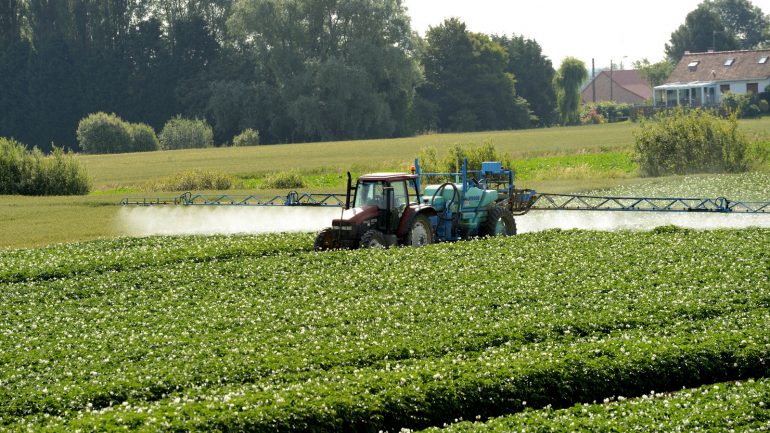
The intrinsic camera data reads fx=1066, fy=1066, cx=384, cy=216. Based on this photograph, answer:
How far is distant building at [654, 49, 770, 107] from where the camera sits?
121 meters

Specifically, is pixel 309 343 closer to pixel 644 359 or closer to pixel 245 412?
pixel 245 412

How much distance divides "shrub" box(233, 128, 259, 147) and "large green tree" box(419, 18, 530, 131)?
98.1ft

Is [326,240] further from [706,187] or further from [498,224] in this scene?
[706,187]

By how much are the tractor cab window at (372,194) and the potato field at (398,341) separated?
176 cm

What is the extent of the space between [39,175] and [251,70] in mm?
61555

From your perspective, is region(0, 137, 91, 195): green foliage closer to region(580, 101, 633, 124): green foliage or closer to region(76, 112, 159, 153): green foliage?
region(76, 112, 159, 153): green foliage

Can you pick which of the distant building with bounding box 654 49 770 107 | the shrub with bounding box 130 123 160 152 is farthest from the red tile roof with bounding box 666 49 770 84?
the shrub with bounding box 130 123 160 152

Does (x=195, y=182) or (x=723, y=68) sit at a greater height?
(x=723, y=68)

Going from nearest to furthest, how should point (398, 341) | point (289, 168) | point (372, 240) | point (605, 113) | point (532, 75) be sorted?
1. point (398, 341)
2. point (372, 240)
3. point (289, 168)
4. point (605, 113)
5. point (532, 75)

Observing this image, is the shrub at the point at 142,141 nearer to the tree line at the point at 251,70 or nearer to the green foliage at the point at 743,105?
the tree line at the point at 251,70

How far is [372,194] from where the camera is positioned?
2944 centimetres

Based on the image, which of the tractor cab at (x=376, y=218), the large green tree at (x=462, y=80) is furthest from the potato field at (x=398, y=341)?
the large green tree at (x=462, y=80)

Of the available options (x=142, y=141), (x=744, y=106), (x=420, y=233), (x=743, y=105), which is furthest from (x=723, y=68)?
(x=420, y=233)

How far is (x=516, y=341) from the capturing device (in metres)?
18.8
